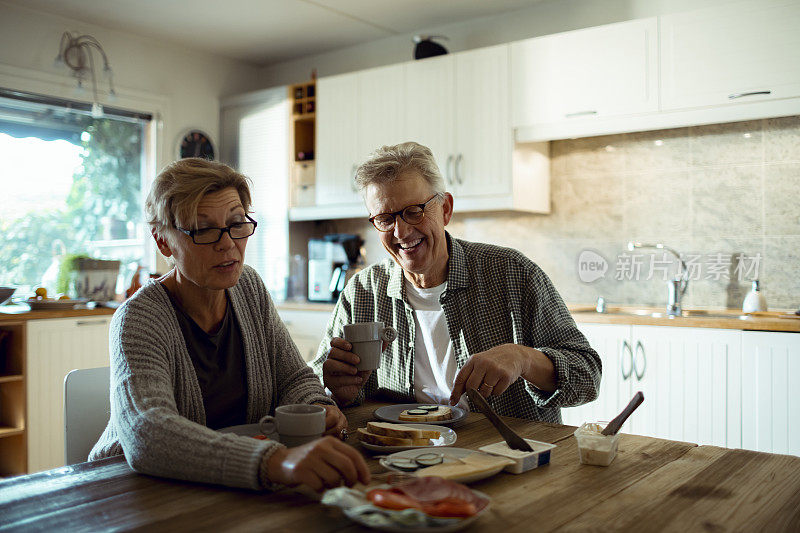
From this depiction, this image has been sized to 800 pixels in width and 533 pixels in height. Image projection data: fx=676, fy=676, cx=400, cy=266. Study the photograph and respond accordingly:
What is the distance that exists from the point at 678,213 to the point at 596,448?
8.40 feet

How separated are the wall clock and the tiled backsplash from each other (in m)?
2.21

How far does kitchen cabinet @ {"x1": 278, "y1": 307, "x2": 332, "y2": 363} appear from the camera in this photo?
4091 millimetres

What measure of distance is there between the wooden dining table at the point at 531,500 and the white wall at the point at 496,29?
9.63 ft

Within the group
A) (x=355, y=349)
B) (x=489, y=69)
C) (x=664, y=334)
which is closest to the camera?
(x=355, y=349)

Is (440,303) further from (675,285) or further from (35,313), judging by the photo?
(35,313)

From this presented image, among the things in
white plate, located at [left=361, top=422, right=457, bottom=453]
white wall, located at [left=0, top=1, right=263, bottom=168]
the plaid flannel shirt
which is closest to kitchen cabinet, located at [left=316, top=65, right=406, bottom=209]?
white wall, located at [left=0, top=1, right=263, bottom=168]

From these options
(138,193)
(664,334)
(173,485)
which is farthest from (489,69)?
(173,485)

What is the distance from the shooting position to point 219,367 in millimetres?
1535

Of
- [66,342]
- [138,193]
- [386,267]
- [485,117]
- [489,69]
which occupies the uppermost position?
[489,69]

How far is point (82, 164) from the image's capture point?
14.1ft

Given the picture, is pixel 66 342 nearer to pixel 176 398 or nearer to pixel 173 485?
pixel 176 398

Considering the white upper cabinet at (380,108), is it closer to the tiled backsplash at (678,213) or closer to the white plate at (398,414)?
the tiled backsplash at (678,213)

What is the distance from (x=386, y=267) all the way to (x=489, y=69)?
202cm

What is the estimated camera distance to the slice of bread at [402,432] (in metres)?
1.26
